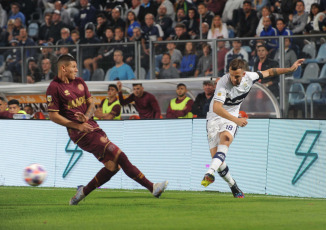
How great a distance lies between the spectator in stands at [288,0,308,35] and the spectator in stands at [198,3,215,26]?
2645 mm

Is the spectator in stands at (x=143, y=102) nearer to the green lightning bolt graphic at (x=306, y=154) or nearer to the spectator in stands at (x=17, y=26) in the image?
the green lightning bolt graphic at (x=306, y=154)

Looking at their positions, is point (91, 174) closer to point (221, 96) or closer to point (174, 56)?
point (174, 56)

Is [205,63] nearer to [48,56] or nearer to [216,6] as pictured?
[216,6]

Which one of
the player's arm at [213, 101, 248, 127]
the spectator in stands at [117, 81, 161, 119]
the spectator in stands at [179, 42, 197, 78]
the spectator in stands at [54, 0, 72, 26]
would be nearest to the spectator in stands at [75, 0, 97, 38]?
the spectator in stands at [54, 0, 72, 26]

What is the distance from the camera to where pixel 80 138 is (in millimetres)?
10758

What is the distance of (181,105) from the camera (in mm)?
16938

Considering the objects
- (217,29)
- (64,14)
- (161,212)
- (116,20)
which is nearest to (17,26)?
(64,14)

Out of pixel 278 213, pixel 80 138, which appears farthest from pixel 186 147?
pixel 278 213

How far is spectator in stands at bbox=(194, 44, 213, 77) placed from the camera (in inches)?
674

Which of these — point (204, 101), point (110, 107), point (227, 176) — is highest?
point (204, 101)

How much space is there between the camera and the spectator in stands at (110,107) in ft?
56.7

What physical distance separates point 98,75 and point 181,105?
9.31 feet

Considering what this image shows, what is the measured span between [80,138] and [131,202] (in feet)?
4.83

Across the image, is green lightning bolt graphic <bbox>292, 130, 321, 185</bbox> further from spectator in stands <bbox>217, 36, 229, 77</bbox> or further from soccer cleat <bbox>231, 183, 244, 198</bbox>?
spectator in stands <bbox>217, 36, 229, 77</bbox>
